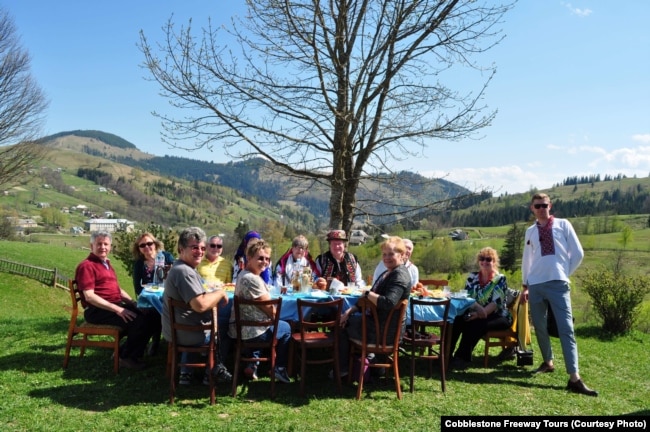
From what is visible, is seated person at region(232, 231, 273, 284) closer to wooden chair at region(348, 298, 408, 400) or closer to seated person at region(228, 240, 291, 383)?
seated person at region(228, 240, 291, 383)

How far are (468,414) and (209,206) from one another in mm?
192965

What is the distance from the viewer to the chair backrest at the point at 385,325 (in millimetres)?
5000

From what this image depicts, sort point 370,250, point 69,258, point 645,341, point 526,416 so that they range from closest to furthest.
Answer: point 526,416 → point 645,341 → point 69,258 → point 370,250

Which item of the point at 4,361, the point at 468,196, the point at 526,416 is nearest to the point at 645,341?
the point at 468,196

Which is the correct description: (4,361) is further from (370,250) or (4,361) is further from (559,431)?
(370,250)

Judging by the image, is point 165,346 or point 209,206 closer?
point 165,346

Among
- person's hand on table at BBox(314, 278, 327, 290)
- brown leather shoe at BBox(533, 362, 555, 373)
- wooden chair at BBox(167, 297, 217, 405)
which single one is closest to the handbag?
brown leather shoe at BBox(533, 362, 555, 373)

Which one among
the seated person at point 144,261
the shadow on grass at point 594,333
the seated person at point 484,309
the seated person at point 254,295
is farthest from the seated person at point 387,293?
the shadow on grass at point 594,333

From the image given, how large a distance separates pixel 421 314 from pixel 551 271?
172cm

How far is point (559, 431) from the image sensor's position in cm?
432

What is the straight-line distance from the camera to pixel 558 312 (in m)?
5.81

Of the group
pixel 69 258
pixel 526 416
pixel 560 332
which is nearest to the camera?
pixel 526 416

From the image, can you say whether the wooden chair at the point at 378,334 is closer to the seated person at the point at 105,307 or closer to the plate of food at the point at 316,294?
the plate of food at the point at 316,294

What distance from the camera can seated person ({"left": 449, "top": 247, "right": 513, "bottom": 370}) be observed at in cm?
634
